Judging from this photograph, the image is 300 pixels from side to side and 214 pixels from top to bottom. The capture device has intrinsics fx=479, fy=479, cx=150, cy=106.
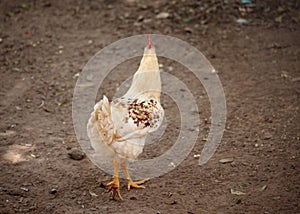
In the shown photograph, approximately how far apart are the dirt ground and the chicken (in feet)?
1.48

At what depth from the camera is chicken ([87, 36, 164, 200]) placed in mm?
4387

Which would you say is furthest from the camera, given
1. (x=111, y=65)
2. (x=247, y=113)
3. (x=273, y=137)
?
(x=111, y=65)

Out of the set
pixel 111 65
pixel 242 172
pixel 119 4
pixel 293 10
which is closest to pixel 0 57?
pixel 111 65

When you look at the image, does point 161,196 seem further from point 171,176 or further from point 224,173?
point 224,173

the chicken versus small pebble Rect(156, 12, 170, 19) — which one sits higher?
the chicken

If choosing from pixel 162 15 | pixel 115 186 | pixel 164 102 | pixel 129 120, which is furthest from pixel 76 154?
pixel 162 15

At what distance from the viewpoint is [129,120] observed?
448 cm

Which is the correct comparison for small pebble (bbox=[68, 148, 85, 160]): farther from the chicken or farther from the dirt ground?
the chicken

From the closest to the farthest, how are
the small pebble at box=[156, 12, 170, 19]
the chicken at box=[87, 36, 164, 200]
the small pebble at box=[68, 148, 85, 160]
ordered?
the chicken at box=[87, 36, 164, 200]
the small pebble at box=[68, 148, 85, 160]
the small pebble at box=[156, 12, 170, 19]

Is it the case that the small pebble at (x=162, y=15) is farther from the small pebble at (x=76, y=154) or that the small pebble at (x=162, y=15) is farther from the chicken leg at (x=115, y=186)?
the chicken leg at (x=115, y=186)

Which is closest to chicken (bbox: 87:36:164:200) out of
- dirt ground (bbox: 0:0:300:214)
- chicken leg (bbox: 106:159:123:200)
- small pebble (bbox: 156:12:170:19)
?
chicken leg (bbox: 106:159:123:200)

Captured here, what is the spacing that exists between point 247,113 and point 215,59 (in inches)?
59.3

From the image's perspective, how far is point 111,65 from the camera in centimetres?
Answer: 716

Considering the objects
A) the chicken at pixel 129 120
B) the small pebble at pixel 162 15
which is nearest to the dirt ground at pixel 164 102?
the small pebble at pixel 162 15
